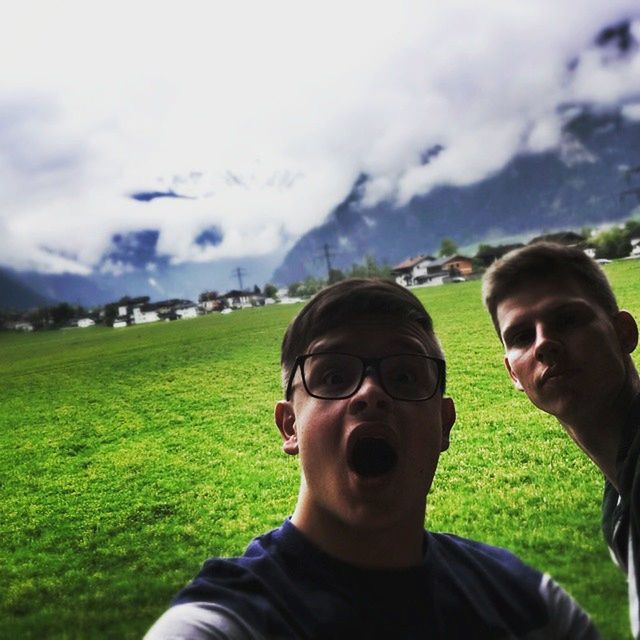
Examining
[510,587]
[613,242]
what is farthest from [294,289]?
[613,242]

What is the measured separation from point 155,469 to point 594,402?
130cm

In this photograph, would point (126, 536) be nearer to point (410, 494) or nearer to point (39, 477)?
point (39, 477)

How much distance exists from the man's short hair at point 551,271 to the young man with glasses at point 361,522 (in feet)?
0.99

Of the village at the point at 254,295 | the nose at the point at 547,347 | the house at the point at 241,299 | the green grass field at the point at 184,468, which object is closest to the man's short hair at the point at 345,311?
the nose at the point at 547,347

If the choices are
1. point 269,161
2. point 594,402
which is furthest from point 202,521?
point 269,161

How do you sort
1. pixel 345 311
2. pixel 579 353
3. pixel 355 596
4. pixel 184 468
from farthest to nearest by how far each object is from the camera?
pixel 184 468 → pixel 579 353 → pixel 345 311 → pixel 355 596

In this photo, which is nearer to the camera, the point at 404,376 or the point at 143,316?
the point at 404,376

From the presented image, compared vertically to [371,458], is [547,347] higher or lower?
higher

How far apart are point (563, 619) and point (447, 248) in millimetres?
1638

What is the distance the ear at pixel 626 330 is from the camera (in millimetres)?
1345

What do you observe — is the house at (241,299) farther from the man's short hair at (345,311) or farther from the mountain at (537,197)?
the man's short hair at (345,311)

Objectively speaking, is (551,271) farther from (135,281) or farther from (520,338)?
(135,281)

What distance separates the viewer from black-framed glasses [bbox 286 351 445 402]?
1109mm

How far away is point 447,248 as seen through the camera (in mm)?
2609
